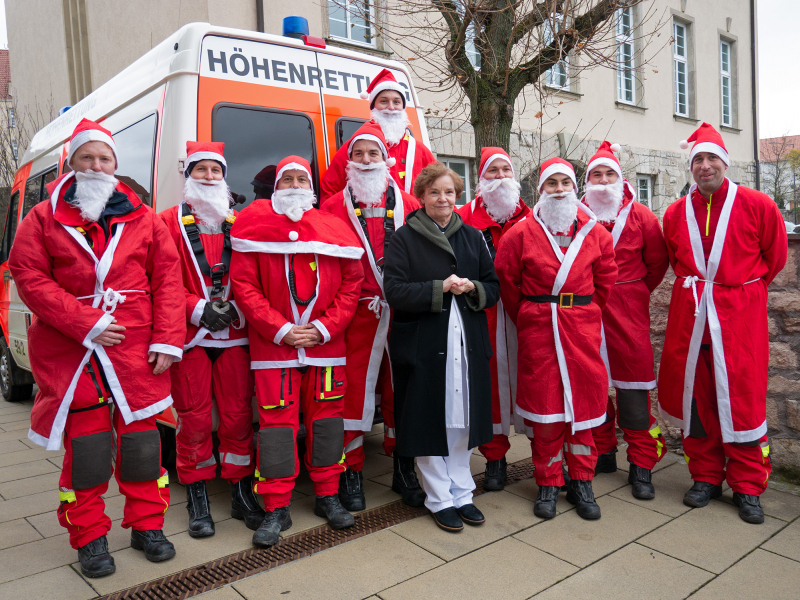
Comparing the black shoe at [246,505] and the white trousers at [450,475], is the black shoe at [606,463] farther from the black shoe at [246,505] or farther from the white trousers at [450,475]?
the black shoe at [246,505]

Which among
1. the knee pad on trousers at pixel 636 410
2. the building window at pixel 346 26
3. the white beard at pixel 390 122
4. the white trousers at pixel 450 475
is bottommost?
the white trousers at pixel 450 475

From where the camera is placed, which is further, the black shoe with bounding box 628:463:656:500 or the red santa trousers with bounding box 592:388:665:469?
the red santa trousers with bounding box 592:388:665:469

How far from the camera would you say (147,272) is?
318 cm

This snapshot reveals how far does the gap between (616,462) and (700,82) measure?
53.9 feet

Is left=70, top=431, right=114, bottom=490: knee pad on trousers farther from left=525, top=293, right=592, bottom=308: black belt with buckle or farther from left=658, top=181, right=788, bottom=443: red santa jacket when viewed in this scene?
left=658, top=181, right=788, bottom=443: red santa jacket

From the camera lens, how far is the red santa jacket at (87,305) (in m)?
2.92

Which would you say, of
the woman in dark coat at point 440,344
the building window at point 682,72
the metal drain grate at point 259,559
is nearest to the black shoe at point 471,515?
the woman in dark coat at point 440,344

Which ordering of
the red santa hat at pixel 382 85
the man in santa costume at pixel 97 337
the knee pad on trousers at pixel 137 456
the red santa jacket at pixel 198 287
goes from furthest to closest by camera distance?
the red santa hat at pixel 382 85, the red santa jacket at pixel 198 287, the knee pad on trousers at pixel 137 456, the man in santa costume at pixel 97 337

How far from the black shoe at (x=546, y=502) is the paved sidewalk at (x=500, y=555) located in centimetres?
5

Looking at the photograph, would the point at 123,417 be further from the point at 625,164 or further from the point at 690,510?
the point at 625,164

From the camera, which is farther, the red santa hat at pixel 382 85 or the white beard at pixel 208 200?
the red santa hat at pixel 382 85

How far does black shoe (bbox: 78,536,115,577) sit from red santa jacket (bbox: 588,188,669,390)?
2.92m

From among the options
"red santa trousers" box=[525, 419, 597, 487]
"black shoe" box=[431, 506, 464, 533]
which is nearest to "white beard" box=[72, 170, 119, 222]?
"black shoe" box=[431, 506, 464, 533]

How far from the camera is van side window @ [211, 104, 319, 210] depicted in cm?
383
